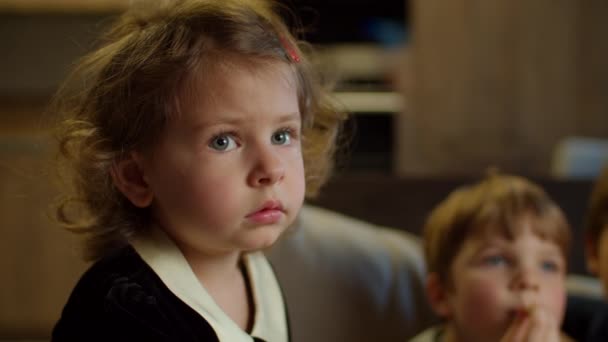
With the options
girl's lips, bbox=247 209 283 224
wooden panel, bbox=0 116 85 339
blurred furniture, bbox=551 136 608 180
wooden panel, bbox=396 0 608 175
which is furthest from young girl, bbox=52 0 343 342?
wooden panel, bbox=396 0 608 175

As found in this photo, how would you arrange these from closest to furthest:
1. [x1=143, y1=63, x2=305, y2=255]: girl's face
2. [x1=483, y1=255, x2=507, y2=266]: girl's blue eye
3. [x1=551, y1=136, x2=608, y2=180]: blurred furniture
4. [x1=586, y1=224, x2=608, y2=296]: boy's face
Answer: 1. [x1=143, y1=63, x2=305, y2=255]: girl's face
2. [x1=483, y1=255, x2=507, y2=266]: girl's blue eye
3. [x1=586, y1=224, x2=608, y2=296]: boy's face
4. [x1=551, y1=136, x2=608, y2=180]: blurred furniture

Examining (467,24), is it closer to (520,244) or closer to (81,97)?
(520,244)

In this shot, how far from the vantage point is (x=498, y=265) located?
3.84 feet

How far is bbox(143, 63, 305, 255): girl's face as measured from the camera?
741 millimetres

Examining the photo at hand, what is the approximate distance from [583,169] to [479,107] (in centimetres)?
117

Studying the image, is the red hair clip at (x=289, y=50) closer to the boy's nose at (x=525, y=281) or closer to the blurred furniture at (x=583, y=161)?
the boy's nose at (x=525, y=281)

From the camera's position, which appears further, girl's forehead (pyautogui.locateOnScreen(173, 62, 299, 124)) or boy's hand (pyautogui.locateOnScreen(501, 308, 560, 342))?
boy's hand (pyautogui.locateOnScreen(501, 308, 560, 342))

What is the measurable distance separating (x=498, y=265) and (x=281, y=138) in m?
0.51

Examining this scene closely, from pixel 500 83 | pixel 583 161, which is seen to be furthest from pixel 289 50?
pixel 500 83

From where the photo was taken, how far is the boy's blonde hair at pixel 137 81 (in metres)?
0.76

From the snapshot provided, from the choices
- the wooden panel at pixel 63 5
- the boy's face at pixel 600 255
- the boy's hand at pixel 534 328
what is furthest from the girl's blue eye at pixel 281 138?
the wooden panel at pixel 63 5

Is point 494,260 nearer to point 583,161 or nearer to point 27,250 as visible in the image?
point 583,161

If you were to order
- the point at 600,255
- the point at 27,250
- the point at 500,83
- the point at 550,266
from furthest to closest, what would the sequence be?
the point at 500,83
the point at 27,250
the point at 600,255
the point at 550,266

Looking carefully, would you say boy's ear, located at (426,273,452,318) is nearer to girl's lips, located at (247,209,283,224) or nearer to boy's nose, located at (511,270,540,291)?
boy's nose, located at (511,270,540,291)
